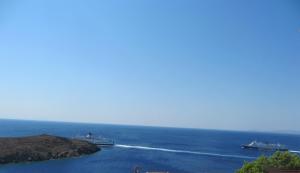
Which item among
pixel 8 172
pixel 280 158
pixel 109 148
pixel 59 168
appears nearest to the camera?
pixel 280 158

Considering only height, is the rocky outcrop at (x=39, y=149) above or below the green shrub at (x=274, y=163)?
below

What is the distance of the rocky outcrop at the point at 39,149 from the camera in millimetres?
73625

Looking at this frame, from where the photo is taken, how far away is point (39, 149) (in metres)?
81.1

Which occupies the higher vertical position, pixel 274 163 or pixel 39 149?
pixel 274 163

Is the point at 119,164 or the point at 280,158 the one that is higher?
the point at 280,158

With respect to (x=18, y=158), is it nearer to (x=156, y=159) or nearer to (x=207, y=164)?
(x=156, y=159)

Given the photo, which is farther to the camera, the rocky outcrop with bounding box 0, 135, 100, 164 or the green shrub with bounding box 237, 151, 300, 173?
the rocky outcrop with bounding box 0, 135, 100, 164

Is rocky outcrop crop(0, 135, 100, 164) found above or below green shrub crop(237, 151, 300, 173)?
below

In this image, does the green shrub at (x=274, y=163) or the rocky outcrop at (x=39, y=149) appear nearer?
the green shrub at (x=274, y=163)

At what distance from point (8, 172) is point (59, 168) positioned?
8691 millimetres

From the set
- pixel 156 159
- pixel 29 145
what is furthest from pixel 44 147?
pixel 156 159

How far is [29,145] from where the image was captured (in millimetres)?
81250

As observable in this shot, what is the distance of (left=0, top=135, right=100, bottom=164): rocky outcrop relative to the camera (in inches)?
2899

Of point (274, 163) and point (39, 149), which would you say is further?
point (39, 149)
